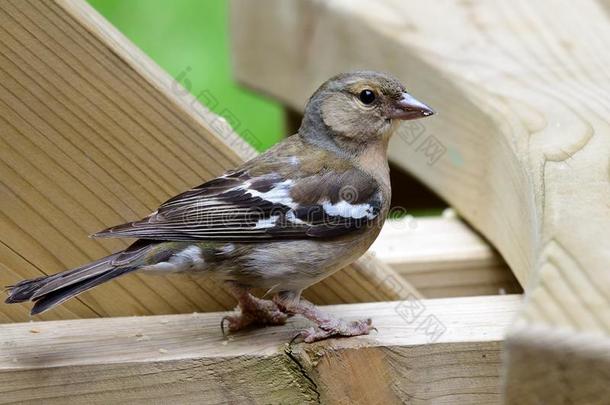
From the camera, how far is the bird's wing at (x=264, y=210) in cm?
255

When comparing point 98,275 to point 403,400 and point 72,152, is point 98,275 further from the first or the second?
point 403,400

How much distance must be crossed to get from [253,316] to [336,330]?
0.30 meters

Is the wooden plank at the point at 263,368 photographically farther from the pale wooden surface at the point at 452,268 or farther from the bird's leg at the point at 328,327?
the pale wooden surface at the point at 452,268

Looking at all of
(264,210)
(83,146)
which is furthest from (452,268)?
(83,146)

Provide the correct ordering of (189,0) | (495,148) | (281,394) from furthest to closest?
1. (189,0)
2. (495,148)
3. (281,394)

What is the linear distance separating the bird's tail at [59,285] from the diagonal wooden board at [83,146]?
0.17 meters

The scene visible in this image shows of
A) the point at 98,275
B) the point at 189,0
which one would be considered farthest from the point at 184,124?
the point at 189,0

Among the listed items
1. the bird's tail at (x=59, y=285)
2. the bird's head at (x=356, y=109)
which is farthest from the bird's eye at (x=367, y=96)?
the bird's tail at (x=59, y=285)

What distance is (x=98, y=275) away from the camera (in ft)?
7.80

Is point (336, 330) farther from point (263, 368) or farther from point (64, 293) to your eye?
point (64, 293)

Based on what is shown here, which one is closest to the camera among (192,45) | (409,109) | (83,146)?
(83,146)

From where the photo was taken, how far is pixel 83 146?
2.52 meters

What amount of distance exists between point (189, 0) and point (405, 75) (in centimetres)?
439

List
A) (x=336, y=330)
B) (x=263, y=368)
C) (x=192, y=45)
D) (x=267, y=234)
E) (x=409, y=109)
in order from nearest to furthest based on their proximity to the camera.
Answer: (x=263, y=368)
(x=336, y=330)
(x=267, y=234)
(x=409, y=109)
(x=192, y=45)
